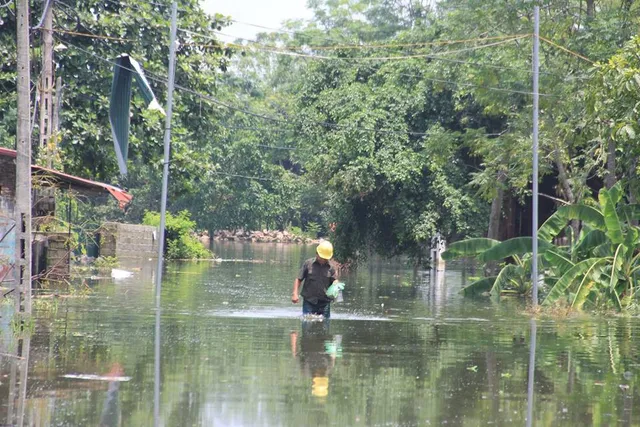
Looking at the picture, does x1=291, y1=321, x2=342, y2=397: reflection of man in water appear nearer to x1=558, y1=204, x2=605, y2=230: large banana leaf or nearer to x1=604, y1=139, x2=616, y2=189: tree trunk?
x1=558, y1=204, x2=605, y2=230: large banana leaf

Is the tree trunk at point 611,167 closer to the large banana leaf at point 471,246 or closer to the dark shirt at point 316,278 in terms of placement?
the large banana leaf at point 471,246

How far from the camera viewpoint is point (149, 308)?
72.7 feet

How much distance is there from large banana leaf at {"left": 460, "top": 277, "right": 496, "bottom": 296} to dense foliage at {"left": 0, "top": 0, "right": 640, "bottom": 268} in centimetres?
280

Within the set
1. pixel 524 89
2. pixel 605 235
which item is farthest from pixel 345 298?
pixel 524 89

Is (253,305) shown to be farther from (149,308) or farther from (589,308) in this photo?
(589,308)

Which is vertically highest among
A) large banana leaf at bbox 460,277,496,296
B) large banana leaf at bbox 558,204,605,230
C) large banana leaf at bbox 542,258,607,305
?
large banana leaf at bbox 558,204,605,230

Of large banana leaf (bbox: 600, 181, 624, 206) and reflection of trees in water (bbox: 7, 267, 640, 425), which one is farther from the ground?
large banana leaf (bbox: 600, 181, 624, 206)

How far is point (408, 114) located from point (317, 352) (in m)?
26.8

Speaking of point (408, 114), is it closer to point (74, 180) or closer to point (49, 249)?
point (49, 249)

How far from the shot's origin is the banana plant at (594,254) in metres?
24.6

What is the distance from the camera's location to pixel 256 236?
97.2 meters

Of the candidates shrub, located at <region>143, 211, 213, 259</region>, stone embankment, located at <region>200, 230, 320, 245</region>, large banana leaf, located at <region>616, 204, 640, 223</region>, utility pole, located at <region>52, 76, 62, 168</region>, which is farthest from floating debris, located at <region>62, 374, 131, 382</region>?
stone embankment, located at <region>200, 230, 320, 245</region>

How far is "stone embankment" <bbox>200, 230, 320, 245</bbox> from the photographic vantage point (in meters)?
97.1

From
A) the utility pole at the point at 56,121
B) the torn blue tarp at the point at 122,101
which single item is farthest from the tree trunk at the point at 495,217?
the utility pole at the point at 56,121
